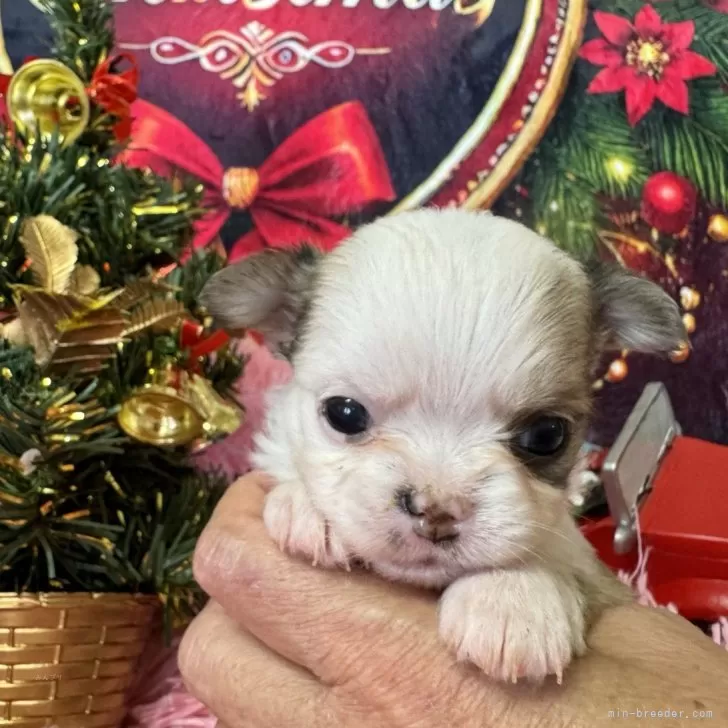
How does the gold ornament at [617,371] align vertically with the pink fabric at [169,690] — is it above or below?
above

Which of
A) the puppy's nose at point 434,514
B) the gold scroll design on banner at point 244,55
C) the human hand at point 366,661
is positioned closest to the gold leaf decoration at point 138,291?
the human hand at point 366,661

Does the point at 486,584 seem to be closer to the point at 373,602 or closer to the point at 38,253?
the point at 373,602

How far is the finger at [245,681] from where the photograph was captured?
1.04m

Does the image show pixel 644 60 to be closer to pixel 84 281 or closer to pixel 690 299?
pixel 690 299

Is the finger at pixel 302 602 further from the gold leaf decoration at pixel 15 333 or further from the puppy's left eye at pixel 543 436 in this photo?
the gold leaf decoration at pixel 15 333

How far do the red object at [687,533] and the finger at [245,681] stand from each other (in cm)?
94

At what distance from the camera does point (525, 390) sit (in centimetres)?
103

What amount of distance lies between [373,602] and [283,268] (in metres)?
0.61

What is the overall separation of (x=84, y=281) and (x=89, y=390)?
9.2 inches

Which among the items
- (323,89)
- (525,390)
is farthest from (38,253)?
(323,89)

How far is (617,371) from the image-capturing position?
7.38 ft

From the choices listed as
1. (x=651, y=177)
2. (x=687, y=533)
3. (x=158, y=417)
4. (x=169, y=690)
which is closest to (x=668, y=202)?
(x=651, y=177)

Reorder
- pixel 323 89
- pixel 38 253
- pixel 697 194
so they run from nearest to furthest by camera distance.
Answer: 1. pixel 38 253
2. pixel 697 194
3. pixel 323 89

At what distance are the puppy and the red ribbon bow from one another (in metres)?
1.19
